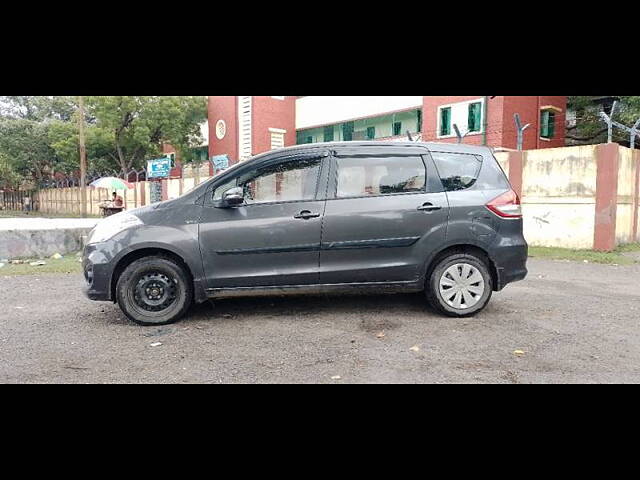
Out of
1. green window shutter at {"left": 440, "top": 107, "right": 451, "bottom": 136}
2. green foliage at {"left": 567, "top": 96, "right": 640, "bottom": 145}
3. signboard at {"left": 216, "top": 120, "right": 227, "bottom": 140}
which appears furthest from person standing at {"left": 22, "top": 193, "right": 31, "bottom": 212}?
green foliage at {"left": 567, "top": 96, "right": 640, "bottom": 145}

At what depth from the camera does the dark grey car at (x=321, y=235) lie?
4.67 meters

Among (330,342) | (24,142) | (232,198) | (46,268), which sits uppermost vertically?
(24,142)

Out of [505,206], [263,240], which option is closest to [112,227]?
[263,240]

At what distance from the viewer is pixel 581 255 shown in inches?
379

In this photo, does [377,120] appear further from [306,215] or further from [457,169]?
[306,215]

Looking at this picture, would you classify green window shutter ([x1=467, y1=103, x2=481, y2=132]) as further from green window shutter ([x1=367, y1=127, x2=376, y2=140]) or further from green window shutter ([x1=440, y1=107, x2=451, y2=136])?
green window shutter ([x1=367, y1=127, x2=376, y2=140])

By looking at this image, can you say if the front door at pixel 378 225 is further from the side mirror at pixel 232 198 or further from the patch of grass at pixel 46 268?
the patch of grass at pixel 46 268

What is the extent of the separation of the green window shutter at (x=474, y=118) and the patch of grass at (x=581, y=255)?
1115 centimetres

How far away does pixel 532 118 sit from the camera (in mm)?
21234

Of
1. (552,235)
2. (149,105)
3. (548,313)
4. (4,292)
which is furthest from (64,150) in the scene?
(548,313)

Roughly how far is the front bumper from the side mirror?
1245 millimetres

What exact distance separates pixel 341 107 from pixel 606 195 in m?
18.3

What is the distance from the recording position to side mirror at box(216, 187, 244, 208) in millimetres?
4637

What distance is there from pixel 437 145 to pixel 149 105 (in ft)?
88.7
